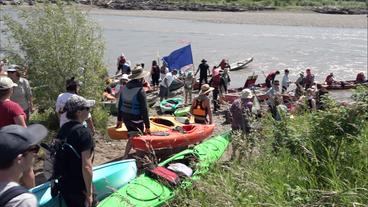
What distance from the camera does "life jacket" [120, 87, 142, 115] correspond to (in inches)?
327

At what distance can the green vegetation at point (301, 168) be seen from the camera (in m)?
4.59

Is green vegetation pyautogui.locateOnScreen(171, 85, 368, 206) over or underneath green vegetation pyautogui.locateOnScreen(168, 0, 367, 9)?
over

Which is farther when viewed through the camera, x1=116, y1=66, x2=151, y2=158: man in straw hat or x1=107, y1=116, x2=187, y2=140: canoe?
x1=107, y1=116, x2=187, y2=140: canoe

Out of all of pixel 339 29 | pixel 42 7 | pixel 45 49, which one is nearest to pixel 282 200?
pixel 45 49

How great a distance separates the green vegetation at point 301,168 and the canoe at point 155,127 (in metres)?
3.96

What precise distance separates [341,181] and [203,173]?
1710 mm

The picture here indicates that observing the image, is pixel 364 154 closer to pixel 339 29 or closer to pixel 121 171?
pixel 121 171

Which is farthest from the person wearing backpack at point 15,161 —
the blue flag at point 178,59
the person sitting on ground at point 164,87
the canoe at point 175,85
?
the blue flag at point 178,59

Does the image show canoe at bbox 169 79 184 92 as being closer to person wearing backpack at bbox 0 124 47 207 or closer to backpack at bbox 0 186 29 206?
person wearing backpack at bbox 0 124 47 207

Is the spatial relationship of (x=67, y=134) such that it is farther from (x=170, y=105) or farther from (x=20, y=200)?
(x=170, y=105)

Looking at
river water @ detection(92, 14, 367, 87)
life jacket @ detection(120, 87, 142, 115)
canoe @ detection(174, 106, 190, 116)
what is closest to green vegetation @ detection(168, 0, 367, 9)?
river water @ detection(92, 14, 367, 87)

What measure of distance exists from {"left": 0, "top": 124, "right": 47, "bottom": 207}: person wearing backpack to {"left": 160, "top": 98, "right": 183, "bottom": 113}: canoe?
1192 centimetres

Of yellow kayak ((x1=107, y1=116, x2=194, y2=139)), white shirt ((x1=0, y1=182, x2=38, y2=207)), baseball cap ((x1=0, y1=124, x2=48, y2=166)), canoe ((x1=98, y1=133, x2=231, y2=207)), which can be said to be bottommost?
yellow kayak ((x1=107, y1=116, x2=194, y2=139))

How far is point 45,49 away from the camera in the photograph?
34.3ft
